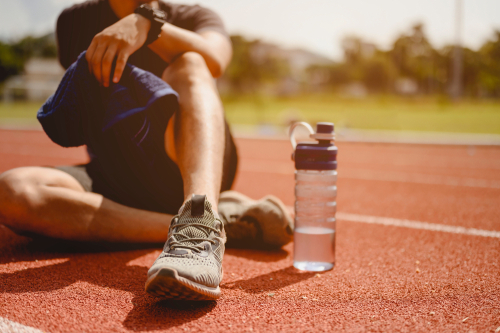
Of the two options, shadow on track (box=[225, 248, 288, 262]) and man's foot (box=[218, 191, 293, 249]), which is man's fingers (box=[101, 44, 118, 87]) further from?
shadow on track (box=[225, 248, 288, 262])

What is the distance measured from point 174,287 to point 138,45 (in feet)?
3.72

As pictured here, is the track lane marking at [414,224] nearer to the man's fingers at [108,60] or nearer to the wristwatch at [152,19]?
the wristwatch at [152,19]

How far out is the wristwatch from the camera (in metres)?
2.02

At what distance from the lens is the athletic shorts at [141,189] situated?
225cm

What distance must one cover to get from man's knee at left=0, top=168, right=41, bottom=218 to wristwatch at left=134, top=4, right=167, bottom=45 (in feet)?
2.90

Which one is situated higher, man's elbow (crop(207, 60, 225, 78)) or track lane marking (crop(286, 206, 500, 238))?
man's elbow (crop(207, 60, 225, 78))

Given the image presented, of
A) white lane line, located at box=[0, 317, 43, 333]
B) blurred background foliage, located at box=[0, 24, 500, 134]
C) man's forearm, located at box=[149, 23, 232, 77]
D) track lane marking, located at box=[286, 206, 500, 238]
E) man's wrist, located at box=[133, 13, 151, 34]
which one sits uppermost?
blurred background foliage, located at box=[0, 24, 500, 134]

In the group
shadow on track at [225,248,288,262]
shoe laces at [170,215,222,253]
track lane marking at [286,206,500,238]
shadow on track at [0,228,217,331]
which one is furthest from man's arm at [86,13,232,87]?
track lane marking at [286,206,500,238]

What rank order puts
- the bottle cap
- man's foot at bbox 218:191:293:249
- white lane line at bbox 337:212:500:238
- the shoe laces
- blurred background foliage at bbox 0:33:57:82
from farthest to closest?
blurred background foliage at bbox 0:33:57:82 < white lane line at bbox 337:212:500:238 < man's foot at bbox 218:191:293:249 < the bottle cap < the shoe laces

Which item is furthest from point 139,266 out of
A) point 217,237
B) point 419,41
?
point 419,41

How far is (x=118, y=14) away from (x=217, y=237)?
145cm

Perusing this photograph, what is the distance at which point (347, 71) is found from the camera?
7369 centimetres

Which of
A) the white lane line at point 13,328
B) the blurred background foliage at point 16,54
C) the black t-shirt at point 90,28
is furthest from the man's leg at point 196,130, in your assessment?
the blurred background foliage at point 16,54

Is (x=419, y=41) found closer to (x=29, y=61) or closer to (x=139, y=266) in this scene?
(x=29, y=61)
